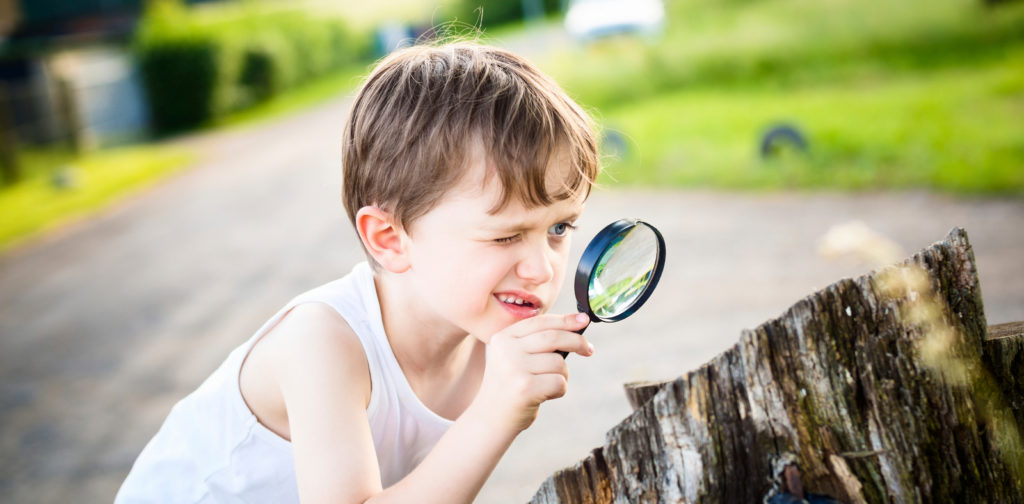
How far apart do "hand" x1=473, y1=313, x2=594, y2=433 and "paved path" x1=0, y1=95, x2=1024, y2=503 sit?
2478mm

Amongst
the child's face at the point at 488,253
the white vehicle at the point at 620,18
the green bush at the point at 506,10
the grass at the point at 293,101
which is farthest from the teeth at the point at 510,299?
the green bush at the point at 506,10

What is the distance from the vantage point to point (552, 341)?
1636 mm

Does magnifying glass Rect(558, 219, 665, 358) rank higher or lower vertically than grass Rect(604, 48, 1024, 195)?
lower

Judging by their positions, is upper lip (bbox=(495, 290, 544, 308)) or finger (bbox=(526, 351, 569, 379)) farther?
upper lip (bbox=(495, 290, 544, 308))

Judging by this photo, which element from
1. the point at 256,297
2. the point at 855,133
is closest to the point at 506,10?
the point at 855,133

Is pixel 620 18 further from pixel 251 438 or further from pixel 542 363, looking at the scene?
pixel 542 363

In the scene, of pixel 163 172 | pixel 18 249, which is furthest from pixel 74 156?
pixel 18 249

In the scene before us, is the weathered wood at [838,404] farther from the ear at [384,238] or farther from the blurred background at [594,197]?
the blurred background at [594,197]

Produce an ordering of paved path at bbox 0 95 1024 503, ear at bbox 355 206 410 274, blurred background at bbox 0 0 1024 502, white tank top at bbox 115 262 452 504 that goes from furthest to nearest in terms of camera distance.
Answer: blurred background at bbox 0 0 1024 502
paved path at bbox 0 95 1024 503
white tank top at bbox 115 262 452 504
ear at bbox 355 206 410 274

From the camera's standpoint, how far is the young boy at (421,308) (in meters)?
1.69

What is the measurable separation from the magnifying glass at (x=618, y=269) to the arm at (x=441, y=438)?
0.23 feet

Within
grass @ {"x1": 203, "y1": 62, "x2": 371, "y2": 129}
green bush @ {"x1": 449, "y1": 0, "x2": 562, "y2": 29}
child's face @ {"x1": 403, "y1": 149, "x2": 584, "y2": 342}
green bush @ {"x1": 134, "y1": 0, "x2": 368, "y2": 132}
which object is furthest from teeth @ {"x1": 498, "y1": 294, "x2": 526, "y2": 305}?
green bush @ {"x1": 449, "y1": 0, "x2": 562, "y2": 29}

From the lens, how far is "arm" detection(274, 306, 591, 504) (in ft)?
5.40

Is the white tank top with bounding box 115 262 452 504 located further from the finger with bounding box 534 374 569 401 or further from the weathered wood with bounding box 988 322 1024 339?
the weathered wood with bounding box 988 322 1024 339
